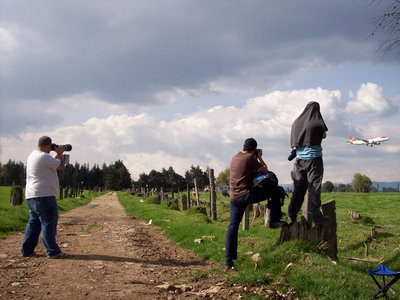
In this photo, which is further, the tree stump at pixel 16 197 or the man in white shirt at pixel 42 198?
the tree stump at pixel 16 197

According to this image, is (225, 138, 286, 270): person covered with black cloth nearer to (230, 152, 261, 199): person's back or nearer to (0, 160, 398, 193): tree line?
(230, 152, 261, 199): person's back

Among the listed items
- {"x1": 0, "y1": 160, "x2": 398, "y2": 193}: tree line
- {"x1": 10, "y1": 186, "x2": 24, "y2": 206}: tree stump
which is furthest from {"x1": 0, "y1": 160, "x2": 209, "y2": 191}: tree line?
{"x1": 10, "y1": 186, "x2": 24, "y2": 206}: tree stump

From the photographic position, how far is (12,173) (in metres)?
116

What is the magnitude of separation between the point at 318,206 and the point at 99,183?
136 m

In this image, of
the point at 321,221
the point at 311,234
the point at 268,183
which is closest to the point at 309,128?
the point at 268,183

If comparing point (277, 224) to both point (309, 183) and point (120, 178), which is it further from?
point (120, 178)

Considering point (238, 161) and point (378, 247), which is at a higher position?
point (238, 161)

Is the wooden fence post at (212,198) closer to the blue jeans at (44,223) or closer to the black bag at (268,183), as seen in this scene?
the blue jeans at (44,223)

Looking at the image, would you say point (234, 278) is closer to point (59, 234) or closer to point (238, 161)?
point (238, 161)

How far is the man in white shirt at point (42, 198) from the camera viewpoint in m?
6.04

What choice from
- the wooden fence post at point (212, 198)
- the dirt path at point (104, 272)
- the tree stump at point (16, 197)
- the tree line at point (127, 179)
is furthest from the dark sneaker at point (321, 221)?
the tree line at point (127, 179)

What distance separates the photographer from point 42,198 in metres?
6.06

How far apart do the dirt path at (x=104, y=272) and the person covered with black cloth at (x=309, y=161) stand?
1.90 m

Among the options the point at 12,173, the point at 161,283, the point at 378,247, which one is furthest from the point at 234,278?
the point at 12,173
